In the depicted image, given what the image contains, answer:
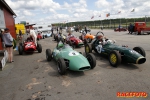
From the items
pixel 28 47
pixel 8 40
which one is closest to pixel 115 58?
pixel 8 40

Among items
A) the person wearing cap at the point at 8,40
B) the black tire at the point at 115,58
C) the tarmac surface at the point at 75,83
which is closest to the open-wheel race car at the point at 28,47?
the person wearing cap at the point at 8,40

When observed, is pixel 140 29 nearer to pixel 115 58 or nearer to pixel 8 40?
pixel 115 58

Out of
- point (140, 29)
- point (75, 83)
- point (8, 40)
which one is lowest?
point (75, 83)

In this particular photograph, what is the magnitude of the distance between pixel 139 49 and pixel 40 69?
14.9 ft

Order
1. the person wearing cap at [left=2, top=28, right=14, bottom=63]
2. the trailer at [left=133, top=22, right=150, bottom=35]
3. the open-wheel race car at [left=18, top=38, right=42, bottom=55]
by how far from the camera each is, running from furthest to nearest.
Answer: the trailer at [left=133, top=22, right=150, bottom=35], the open-wheel race car at [left=18, top=38, right=42, bottom=55], the person wearing cap at [left=2, top=28, right=14, bottom=63]

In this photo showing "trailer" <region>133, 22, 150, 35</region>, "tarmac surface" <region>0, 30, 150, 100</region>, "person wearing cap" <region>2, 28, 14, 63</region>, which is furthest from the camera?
"trailer" <region>133, 22, 150, 35</region>

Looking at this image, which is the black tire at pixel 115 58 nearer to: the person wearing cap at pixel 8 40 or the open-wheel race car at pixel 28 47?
the person wearing cap at pixel 8 40

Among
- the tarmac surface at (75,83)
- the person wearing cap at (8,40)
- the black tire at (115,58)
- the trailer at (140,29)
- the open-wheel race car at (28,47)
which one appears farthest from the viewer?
the trailer at (140,29)

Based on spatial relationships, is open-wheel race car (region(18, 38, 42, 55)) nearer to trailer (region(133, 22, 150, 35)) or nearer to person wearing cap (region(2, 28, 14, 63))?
person wearing cap (region(2, 28, 14, 63))

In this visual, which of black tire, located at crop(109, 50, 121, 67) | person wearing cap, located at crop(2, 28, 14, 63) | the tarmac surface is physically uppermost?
person wearing cap, located at crop(2, 28, 14, 63)

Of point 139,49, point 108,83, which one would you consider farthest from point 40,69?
point 139,49

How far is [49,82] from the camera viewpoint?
4.78 m

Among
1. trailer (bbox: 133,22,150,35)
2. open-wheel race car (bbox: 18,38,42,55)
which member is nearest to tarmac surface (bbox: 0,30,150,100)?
open-wheel race car (bbox: 18,38,42,55)

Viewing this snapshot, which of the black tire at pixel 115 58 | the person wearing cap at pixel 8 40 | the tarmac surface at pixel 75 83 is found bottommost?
the tarmac surface at pixel 75 83
